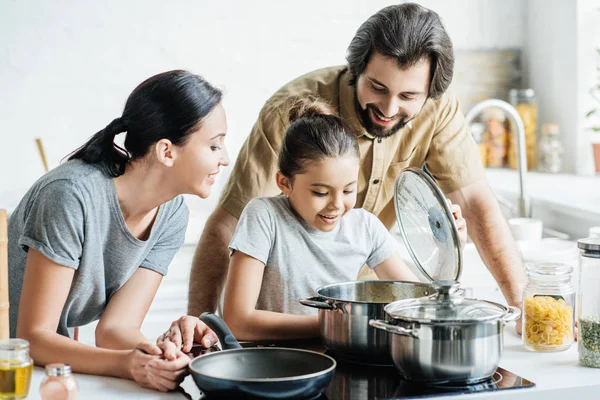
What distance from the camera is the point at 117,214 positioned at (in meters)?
1.73

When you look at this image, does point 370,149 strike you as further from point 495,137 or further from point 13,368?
point 495,137

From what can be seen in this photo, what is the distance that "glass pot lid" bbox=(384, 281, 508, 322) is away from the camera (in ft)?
4.34

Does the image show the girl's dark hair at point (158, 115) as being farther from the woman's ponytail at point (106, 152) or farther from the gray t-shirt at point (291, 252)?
the gray t-shirt at point (291, 252)

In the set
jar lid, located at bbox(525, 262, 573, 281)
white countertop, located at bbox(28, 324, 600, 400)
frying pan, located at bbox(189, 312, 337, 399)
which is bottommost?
white countertop, located at bbox(28, 324, 600, 400)

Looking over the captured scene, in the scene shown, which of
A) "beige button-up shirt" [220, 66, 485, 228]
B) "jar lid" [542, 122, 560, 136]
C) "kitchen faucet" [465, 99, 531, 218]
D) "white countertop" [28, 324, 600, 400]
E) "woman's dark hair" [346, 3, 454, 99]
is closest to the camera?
"white countertop" [28, 324, 600, 400]

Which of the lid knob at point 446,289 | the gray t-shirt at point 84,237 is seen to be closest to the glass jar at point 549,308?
the lid knob at point 446,289

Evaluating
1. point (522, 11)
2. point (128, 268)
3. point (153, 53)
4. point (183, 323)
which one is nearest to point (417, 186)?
point (183, 323)

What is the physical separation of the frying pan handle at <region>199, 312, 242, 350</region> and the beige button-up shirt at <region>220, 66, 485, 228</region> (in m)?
0.69

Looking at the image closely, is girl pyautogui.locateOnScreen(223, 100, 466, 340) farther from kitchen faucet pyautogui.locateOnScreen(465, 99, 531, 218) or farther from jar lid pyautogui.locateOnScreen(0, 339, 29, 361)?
kitchen faucet pyautogui.locateOnScreen(465, 99, 531, 218)

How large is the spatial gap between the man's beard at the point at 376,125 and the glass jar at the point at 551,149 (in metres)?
1.94

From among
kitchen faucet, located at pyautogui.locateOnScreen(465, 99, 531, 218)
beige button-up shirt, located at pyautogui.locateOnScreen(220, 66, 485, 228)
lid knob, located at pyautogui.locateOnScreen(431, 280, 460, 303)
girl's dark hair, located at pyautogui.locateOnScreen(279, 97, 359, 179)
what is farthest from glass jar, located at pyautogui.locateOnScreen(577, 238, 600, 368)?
kitchen faucet, located at pyautogui.locateOnScreen(465, 99, 531, 218)

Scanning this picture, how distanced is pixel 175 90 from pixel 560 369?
0.90 m

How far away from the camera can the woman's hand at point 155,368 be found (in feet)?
4.43

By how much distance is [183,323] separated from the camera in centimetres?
157
